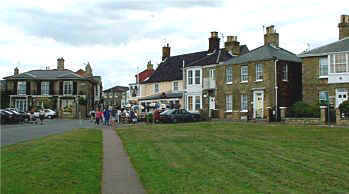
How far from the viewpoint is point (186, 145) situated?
18.9m

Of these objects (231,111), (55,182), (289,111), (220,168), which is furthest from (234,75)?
(55,182)

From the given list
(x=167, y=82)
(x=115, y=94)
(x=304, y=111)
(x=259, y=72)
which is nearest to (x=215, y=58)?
(x=259, y=72)

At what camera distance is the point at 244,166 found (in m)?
12.9

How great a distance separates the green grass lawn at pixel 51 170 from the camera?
9.54 meters

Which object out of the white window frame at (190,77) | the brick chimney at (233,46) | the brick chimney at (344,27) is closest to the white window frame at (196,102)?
the white window frame at (190,77)

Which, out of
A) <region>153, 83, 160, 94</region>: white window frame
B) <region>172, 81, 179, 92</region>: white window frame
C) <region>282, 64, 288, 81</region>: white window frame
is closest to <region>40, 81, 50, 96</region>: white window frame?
<region>153, 83, 160, 94</region>: white window frame

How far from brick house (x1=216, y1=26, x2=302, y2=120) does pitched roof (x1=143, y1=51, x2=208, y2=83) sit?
1426 centimetres

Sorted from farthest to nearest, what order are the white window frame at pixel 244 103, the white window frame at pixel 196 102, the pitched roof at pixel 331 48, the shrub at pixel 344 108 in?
the white window frame at pixel 196 102, the white window frame at pixel 244 103, the pitched roof at pixel 331 48, the shrub at pixel 344 108

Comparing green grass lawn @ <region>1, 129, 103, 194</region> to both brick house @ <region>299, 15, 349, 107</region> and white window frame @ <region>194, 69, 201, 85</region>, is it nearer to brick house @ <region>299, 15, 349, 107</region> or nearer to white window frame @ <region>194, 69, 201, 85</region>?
brick house @ <region>299, 15, 349, 107</region>

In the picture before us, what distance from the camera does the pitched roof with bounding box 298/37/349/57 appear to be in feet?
122

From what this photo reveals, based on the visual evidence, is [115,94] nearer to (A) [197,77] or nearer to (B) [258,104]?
(A) [197,77]

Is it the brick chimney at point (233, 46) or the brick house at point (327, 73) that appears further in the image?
the brick chimney at point (233, 46)

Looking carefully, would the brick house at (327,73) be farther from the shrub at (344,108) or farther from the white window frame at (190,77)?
the white window frame at (190,77)

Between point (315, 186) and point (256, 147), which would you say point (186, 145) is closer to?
point (256, 147)
